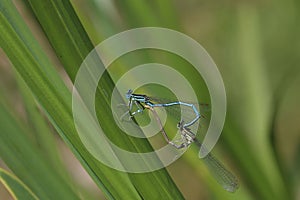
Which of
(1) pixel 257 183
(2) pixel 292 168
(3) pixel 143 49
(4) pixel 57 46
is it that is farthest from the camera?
(2) pixel 292 168

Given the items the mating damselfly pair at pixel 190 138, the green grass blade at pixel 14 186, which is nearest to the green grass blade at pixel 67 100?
the green grass blade at pixel 14 186

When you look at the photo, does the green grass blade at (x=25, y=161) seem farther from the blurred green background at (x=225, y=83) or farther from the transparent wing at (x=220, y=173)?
the transparent wing at (x=220, y=173)

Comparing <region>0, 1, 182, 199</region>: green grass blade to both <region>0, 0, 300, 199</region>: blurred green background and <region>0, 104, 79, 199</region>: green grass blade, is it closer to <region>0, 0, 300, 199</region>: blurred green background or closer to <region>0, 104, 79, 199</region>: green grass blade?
<region>0, 0, 300, 199</region>: blurred green background

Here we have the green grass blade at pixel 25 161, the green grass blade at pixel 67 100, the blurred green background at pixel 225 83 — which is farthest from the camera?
the blurred green background at pixel 225 83

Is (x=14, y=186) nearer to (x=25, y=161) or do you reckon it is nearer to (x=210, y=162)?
(x=25, y=161)

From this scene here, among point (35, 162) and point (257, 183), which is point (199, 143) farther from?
point (35, 162)

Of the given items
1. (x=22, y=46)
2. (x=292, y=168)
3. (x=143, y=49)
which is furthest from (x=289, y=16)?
(x=22, y=46)

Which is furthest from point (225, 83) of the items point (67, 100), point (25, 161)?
point (67, 100)
